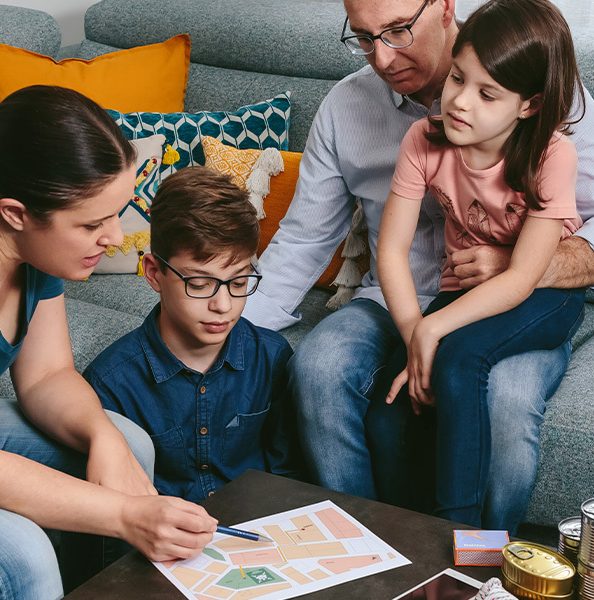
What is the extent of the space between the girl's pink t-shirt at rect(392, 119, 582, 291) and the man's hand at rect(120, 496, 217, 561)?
2.64ft

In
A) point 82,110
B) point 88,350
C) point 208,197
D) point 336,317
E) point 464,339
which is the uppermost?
point 82,110

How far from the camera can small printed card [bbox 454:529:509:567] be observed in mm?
1233

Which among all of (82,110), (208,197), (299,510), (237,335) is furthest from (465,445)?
(82,110)

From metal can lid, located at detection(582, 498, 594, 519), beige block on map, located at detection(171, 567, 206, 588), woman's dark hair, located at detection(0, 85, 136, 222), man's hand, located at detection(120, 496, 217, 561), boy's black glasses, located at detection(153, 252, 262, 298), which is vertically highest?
woman's dark hair, located at detection(0, 85, 136, 222)

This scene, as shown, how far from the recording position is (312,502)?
138cm

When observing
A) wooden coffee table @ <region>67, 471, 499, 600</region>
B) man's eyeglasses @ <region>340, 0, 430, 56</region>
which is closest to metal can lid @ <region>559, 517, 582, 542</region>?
wooden coffee table @ <region>67, 471, 499, 600</region>

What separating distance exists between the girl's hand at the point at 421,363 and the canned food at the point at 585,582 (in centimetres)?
56

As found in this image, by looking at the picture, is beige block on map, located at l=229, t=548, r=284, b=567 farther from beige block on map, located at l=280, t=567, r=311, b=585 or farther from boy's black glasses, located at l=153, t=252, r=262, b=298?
boy's black glasses, located at l=153, t=252, r=262, b=298

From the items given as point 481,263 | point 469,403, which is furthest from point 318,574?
point 481,263

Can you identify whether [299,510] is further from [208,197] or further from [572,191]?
[572,191]

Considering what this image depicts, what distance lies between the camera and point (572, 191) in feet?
5.57

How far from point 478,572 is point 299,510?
0.27m

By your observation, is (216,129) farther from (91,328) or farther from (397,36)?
(397,36)

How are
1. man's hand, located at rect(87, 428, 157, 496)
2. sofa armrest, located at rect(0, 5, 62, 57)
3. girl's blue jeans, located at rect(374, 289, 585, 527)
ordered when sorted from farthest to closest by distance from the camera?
1. sofa armrest, located at rect(0, 5, 62, 57)
2. girl's blue jeans, located at rect(374, 289, 585, 527)
3. man's hand, located at rect(87, 428, 157, 496)
